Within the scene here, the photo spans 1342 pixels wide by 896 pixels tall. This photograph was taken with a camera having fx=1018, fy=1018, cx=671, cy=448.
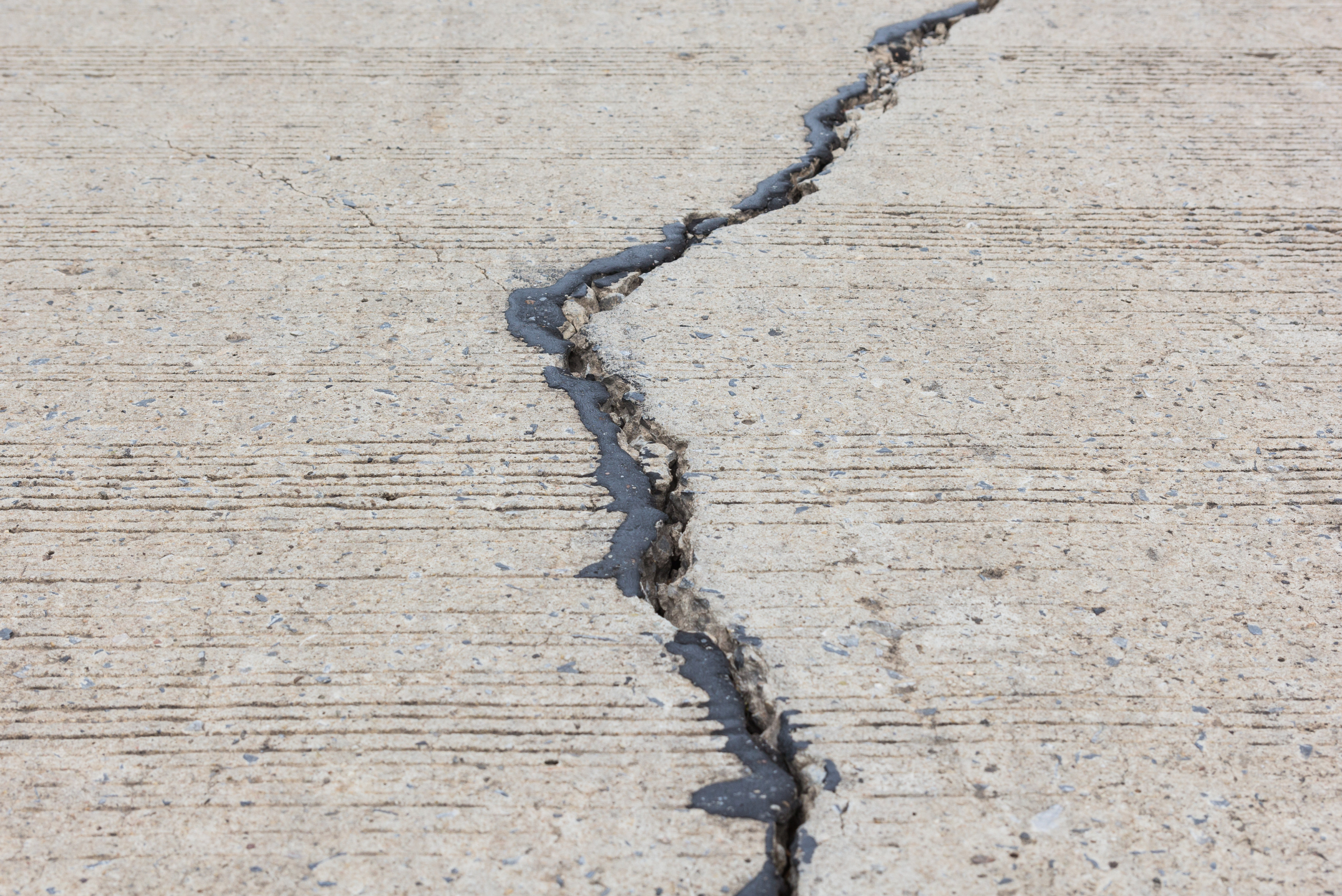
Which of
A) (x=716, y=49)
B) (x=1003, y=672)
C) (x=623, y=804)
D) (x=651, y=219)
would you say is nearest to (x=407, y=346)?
(x=651, y=219)

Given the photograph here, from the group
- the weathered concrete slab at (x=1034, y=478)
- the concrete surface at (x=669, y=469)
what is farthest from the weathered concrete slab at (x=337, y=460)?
the weathered concrete slab at (x=1034, y=478)

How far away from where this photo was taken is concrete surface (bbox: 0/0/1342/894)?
1.43m

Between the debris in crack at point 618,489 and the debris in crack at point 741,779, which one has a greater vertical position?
the debris in crack at point 618,489

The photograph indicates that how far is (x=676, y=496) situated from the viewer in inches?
75.8

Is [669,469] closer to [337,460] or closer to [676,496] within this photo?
[676,496]

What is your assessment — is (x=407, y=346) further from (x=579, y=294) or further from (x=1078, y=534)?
(x=1078, y=534)

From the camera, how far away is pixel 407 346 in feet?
7.45

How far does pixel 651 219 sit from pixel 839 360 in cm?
72

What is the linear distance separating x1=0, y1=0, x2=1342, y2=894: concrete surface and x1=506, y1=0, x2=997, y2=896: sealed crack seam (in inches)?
0.7

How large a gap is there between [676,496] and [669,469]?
0.08 meters

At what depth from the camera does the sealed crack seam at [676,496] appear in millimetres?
1440

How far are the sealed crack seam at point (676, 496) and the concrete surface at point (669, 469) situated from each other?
0.05 feet

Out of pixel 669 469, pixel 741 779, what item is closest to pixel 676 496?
pixel 669 469

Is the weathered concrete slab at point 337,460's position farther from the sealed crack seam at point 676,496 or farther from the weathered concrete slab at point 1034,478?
the weathered concrete slab at point 1034,478
